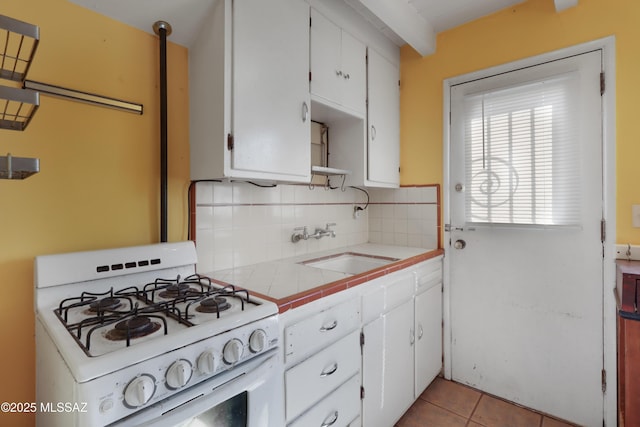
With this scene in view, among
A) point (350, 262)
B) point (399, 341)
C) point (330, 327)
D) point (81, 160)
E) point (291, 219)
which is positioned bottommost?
point (399, 341)

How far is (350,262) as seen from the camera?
7.02 ft

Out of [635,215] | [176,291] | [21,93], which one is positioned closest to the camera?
[21,93]

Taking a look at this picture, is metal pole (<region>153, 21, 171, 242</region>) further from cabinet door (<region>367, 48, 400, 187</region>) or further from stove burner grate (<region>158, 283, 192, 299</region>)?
cabinet door (<region>367, 48, 400, 187</region>)

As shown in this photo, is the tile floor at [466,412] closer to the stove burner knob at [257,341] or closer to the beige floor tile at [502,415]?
the beige floor tile at [502,415]

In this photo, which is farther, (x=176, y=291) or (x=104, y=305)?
(x=176, y=291)

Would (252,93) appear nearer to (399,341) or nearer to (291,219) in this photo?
(291,219)

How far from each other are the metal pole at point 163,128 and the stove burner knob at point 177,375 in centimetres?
71

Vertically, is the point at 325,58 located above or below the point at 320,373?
above

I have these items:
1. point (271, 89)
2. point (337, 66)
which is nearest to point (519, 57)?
point (337, 66)

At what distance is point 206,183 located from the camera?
1.54 meters

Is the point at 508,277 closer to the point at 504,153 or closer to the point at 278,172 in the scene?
the point at 504,153

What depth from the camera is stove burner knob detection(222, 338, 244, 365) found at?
89 centimetres

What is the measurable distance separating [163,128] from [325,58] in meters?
0.95

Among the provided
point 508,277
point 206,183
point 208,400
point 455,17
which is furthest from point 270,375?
point 455,17
